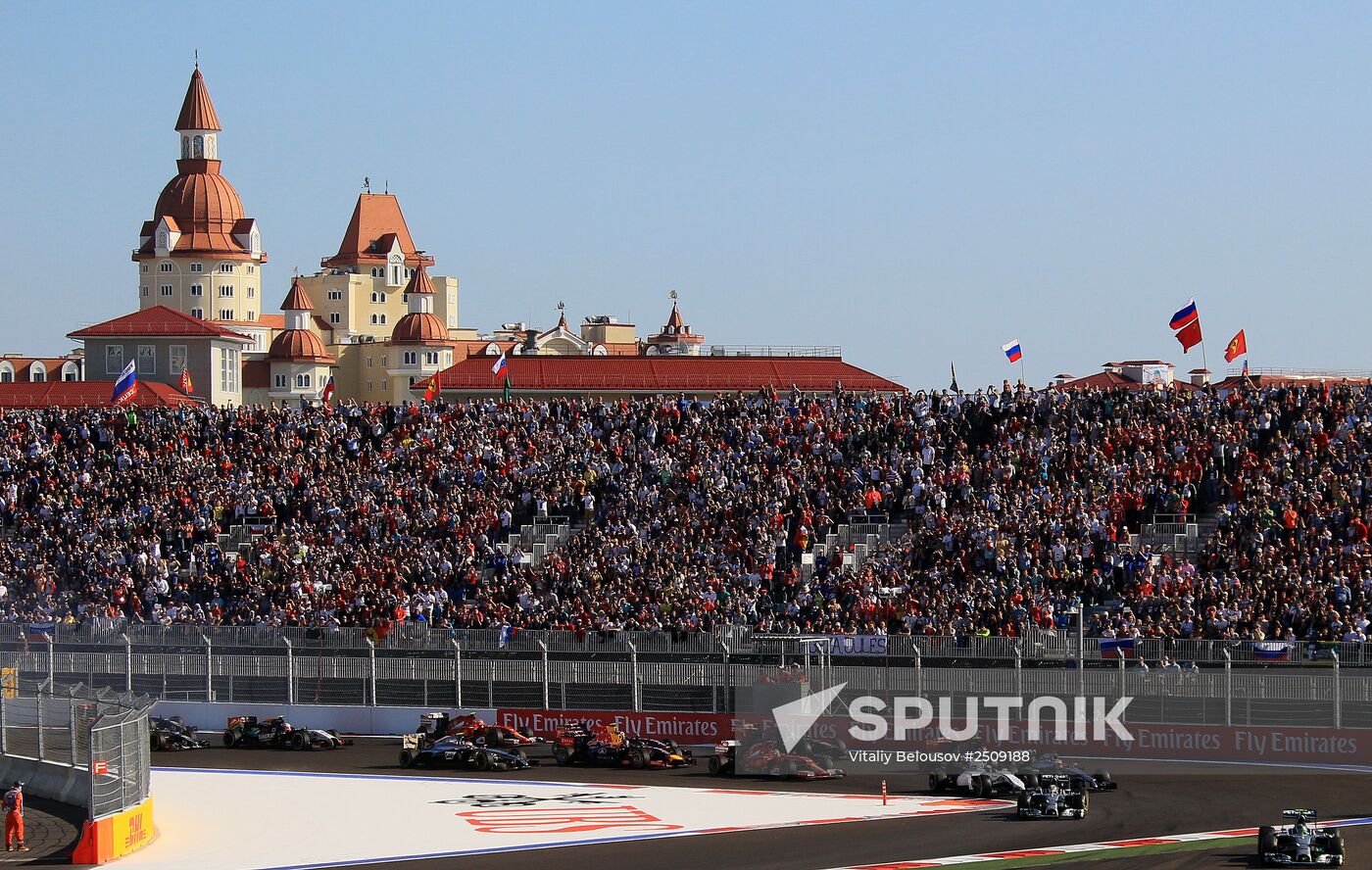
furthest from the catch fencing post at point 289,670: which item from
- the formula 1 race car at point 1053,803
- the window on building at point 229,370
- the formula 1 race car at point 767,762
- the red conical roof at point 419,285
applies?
the red conical roof at point 419,285

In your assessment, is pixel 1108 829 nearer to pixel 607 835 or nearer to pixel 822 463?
pixel 607 835

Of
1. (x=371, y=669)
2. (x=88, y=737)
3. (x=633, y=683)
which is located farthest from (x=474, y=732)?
(x=88, y=737)

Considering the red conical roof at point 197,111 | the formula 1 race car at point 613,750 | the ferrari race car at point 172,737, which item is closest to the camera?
the formula 1 race car at point 613,750

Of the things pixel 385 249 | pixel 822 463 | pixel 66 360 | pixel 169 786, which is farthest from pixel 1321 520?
pixel 385 249

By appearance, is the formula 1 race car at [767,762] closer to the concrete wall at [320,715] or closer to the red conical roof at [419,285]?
the concrete wall at [320,715]

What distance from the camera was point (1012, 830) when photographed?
90.7 ft

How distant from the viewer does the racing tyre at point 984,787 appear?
30781 mm

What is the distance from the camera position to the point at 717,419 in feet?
167

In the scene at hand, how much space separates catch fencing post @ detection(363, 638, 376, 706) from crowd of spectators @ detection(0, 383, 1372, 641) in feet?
11.9

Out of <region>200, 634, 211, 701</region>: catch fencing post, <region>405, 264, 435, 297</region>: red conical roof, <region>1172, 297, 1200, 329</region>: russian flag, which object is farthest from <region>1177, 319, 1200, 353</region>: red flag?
<region>405, 264, 435, 297</region>: red conical roof

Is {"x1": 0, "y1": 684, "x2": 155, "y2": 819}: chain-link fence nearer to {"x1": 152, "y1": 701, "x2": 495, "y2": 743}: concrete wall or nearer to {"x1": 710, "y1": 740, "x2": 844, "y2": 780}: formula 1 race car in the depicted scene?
{"x1": 152, "y1": 701, "x2": 495, "y2": 743}: concrete wall

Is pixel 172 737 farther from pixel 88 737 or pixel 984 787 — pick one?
pixel 984 787

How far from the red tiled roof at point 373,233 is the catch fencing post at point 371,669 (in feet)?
467

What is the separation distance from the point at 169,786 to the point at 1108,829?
53.4 ft
